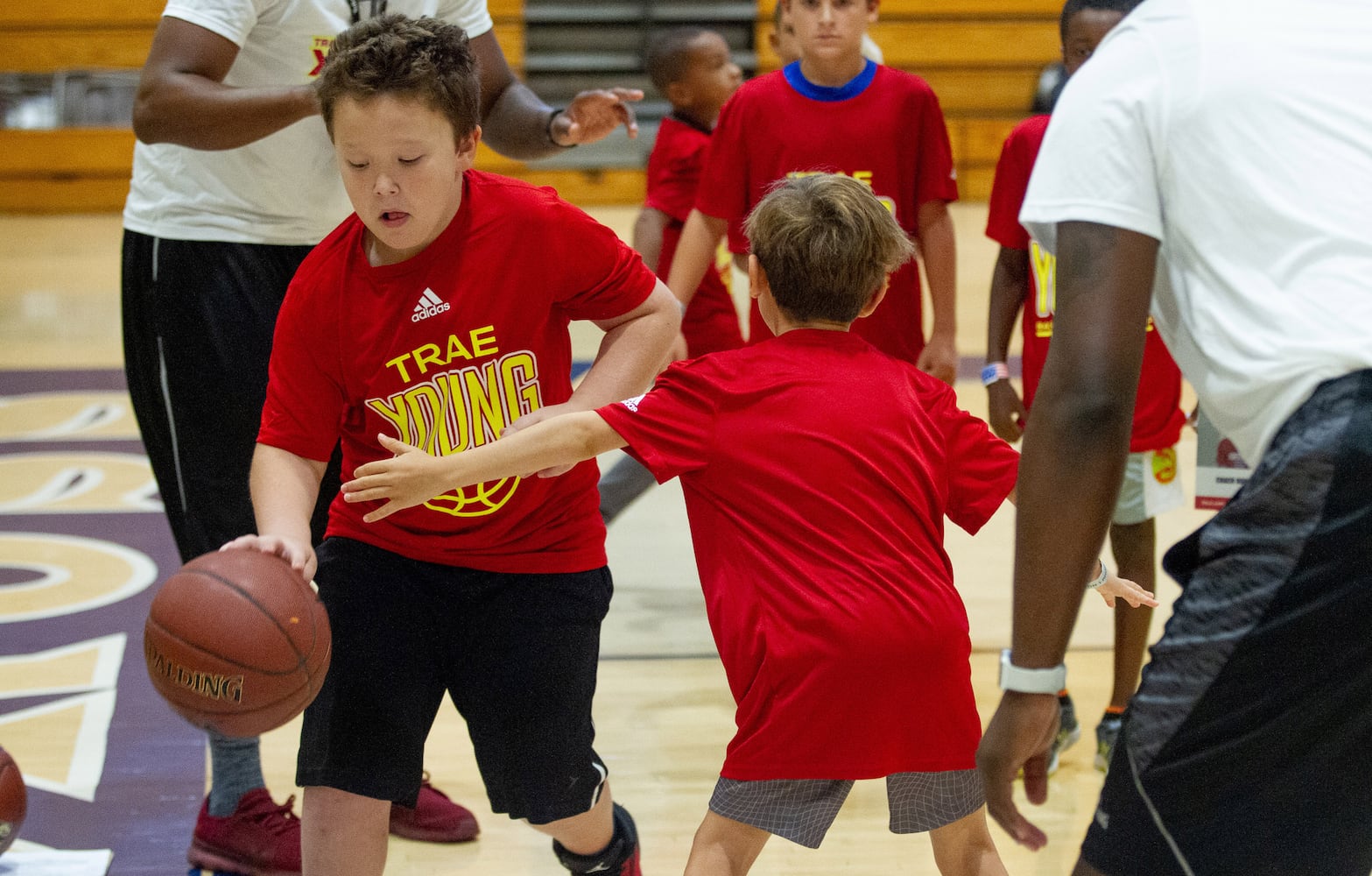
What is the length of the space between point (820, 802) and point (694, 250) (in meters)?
2.05

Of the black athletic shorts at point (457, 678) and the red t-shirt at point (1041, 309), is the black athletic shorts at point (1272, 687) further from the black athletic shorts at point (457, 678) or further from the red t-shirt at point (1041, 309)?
the red t-shirt at point (1041, 309)

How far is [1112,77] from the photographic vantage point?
4.80ft

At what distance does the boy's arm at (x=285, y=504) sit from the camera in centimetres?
207


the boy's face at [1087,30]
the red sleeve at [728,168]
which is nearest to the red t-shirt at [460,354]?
the red sleeve at [728,168]

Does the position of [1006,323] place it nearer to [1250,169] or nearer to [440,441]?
[440,441]

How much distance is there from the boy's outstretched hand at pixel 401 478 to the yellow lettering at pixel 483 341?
13.9 inches

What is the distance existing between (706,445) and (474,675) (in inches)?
23.8

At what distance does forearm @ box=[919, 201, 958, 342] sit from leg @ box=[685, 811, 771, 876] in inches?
71.7

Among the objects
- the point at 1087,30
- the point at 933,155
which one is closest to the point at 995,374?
the point at 933,155

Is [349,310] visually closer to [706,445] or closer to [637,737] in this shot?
[706,445]

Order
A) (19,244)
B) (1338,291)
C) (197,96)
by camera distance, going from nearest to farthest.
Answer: (1338,291) → (197,96) → (19,244)

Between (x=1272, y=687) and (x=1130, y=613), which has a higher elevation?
(x=1272, y=687)

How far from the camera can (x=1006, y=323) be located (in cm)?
362

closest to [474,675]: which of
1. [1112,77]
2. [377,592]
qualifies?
[377,592]
